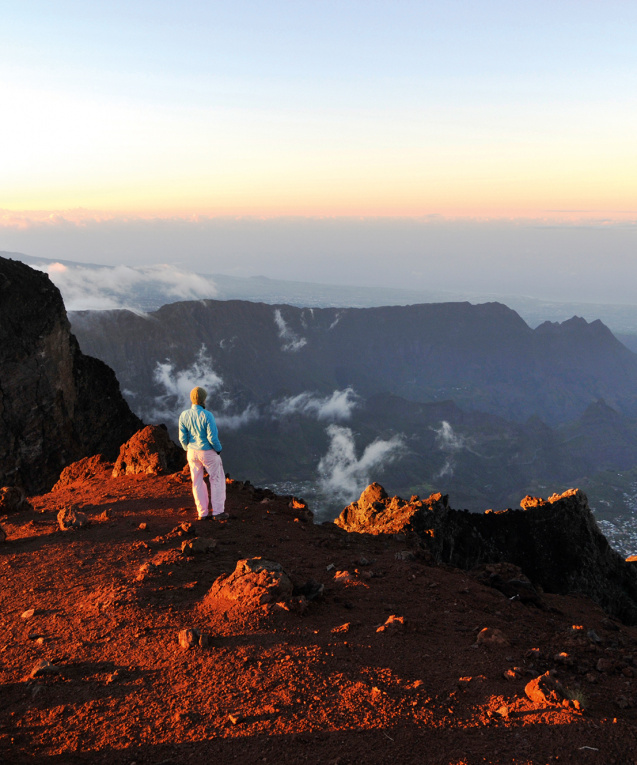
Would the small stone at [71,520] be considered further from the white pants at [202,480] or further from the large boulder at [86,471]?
the large boulder at [86,471]

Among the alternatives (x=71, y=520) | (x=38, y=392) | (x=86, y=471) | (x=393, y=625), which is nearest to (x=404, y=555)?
(x=393, y=625)

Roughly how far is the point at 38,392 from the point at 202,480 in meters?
26.2

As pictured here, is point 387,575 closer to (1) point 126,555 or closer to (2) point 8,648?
(1) point 126,555

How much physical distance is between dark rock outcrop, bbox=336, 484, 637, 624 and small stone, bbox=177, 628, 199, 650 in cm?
1300

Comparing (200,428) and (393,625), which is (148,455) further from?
(393,625)

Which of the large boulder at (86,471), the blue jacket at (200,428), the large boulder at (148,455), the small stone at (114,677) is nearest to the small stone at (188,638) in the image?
the small stone at (114,677)

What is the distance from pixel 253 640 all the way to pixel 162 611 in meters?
1.55

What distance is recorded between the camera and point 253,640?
612 centimetres

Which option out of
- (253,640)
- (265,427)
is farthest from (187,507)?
(265,427)

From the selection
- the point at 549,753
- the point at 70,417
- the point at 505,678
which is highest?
the point at 549,753

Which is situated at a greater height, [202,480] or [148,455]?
[202,480]

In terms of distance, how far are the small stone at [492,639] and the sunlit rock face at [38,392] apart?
1199 inches

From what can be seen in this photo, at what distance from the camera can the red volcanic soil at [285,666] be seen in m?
4.47

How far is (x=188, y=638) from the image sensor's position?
5.95 m
